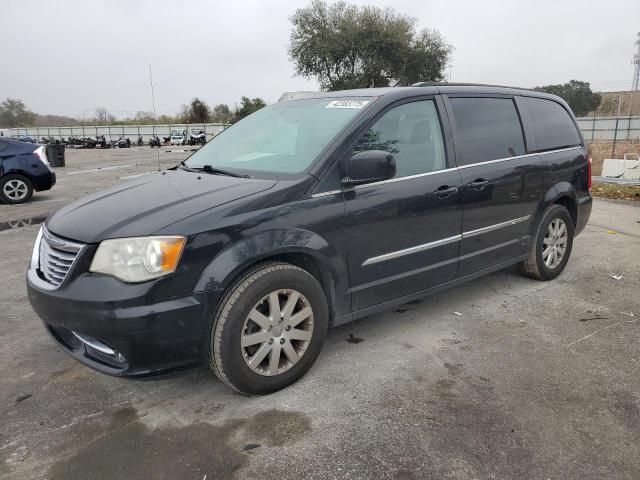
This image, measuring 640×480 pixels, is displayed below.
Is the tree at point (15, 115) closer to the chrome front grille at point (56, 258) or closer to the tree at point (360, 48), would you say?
the tree at point (360, 48)

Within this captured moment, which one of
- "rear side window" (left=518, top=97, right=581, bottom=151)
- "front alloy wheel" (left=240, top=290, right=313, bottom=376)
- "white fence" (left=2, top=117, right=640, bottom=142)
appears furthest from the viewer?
"white fence" (left=2, top=117, right=640, bottom=142)

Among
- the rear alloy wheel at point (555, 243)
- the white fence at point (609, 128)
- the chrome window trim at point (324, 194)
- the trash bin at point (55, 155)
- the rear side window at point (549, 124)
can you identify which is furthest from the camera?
the white fence at point (609, 128)

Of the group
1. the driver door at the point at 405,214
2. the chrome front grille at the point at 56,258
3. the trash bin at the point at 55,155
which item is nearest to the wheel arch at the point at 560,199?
the driver door at the point at 405,214

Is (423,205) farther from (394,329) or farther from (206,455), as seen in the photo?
(206,455)

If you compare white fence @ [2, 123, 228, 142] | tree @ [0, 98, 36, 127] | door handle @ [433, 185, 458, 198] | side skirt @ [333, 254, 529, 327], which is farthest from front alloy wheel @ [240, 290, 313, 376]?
tree @ [0, 98, 36, 127]

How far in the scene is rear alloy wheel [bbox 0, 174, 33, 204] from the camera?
1011cm

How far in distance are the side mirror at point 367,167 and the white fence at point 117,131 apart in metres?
48.6

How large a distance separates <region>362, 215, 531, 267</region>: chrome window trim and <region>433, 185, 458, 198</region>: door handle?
32 cm

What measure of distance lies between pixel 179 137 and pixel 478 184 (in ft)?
156

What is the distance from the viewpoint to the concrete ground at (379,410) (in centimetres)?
237

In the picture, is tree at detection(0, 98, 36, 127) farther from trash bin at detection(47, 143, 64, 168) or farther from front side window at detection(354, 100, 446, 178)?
front side window at detection(354, 100, 446, 178)

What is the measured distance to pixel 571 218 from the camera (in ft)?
16.5

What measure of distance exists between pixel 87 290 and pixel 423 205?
85.5 inches

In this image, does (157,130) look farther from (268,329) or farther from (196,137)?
(268,329)
